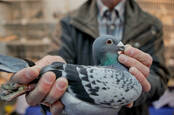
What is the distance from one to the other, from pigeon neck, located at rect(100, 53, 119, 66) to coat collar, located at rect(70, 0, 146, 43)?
1.13 ft

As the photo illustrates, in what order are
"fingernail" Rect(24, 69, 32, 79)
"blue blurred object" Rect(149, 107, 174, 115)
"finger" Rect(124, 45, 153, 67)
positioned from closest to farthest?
"fingernail" Rect(24, 69, 32, 79)
"finger" Rect(124, 45, 153, 67)
"blue blurred object" Rect(149, 107, 174, 115)

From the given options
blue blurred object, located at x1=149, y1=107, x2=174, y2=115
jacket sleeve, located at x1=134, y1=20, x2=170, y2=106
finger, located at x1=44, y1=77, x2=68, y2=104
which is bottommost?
blue blurred object, located at x1=149, y1=107, x2=174, y2=115

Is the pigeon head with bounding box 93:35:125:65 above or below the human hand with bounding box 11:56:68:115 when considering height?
above

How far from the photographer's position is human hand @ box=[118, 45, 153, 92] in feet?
1.71

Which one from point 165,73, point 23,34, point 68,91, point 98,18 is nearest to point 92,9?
point 98,18

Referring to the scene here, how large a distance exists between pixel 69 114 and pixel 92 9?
0.63m

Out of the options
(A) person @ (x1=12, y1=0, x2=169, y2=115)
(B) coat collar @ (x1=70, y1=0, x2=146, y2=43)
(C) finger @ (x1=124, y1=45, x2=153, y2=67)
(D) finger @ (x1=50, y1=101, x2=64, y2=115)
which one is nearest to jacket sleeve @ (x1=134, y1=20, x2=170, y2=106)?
(A) person @ (x1=12, y1=0, x2=169, y2=115)

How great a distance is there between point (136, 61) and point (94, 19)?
46 centimetres

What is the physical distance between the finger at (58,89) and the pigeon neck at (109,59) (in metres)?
0.15

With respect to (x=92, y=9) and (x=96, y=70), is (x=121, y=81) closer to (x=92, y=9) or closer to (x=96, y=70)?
(x=96, y=70)

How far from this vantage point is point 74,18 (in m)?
0.98

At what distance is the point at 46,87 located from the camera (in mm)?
458

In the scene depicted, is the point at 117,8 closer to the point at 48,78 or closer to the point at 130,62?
the point at 130,62

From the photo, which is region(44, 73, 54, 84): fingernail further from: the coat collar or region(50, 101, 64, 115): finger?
the coat collar
